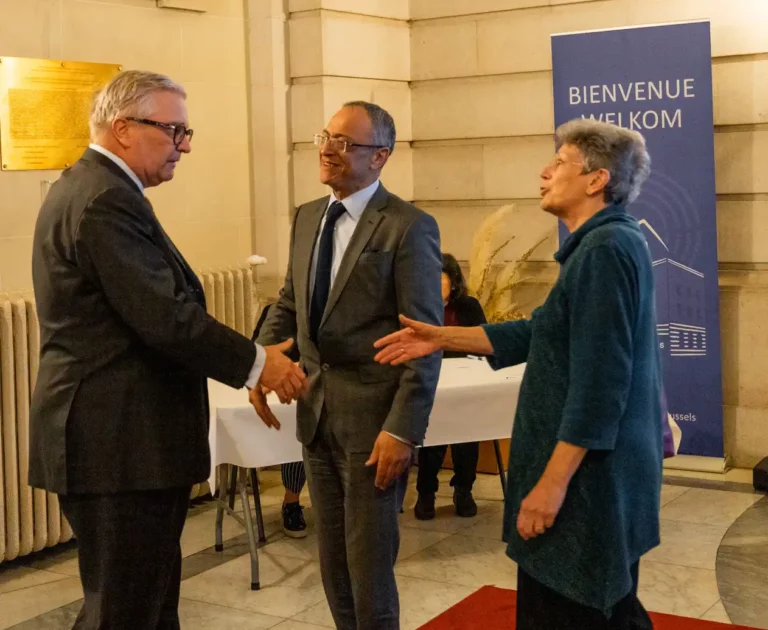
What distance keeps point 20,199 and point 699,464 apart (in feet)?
12.1

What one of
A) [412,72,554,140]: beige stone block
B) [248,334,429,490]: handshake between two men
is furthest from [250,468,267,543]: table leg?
[412,72,554,140]: beige stone block

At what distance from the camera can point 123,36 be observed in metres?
5.43

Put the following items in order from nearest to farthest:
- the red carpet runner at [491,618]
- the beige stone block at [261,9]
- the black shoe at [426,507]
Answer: the red carpet runner at [491,618] < the black shoe at [426,507] < the beige stone block at [261,9]

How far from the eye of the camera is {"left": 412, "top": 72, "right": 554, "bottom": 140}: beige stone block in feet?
21.8

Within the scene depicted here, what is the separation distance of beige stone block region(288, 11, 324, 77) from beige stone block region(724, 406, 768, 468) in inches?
117

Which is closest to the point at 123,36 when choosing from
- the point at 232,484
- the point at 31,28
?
the point at 31,28

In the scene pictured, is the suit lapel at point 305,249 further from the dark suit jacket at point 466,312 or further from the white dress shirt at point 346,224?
the dark suit jacket at point 466,312

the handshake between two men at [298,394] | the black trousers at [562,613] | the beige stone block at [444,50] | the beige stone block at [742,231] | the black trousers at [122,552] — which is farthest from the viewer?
the beige stone block at [444,50]

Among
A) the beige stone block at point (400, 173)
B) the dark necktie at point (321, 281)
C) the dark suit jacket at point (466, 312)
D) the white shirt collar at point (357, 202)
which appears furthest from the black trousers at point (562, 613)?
the beige stone block at point (400, 173)

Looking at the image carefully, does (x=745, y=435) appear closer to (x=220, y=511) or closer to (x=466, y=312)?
(x=466, y=312)

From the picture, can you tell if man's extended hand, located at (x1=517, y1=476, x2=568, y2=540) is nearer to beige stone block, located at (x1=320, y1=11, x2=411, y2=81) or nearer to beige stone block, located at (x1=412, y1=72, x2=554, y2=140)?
beige stone block, located at (x1=320, y1=11, x2=411, y2=81)

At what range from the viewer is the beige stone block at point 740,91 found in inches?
235

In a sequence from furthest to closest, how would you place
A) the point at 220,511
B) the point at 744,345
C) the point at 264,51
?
the point at 264,51, the point at 744,345, the point at 220,511

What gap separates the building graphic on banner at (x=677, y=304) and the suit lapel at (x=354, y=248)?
3227 millimetres
